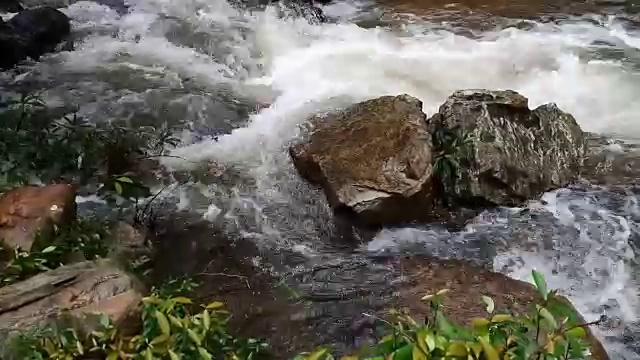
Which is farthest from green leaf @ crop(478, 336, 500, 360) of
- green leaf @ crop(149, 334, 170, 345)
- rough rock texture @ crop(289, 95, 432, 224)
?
rough rock texture @ crop(289, 95, 432, 224)

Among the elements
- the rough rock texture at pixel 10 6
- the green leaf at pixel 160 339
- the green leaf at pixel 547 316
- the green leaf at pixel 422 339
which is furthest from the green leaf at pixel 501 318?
the rough rock texture at pixel 10 6

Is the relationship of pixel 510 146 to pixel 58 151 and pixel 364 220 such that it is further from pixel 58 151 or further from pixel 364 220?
pixel 58 151

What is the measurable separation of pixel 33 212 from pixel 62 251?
1.17ft

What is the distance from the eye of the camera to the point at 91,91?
246 inches

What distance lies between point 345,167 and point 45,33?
424 centimetres

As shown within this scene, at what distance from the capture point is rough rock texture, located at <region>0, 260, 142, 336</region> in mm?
2725

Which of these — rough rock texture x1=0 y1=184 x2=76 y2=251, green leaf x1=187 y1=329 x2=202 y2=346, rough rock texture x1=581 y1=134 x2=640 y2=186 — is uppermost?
green leaf x1=187 y1=329 x2=202 y2=346

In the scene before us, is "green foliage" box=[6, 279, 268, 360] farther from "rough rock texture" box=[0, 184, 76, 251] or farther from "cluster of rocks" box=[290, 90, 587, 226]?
"cluster of rocks" box=[290, 90, 587, 226]

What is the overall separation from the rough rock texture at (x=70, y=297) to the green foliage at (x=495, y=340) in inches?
51.2

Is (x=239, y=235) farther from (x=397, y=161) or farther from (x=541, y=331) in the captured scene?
(x=541, y=331)

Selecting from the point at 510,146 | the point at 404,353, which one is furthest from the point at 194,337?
the point at 510,146

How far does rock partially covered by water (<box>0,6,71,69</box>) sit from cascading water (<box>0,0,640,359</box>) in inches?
8.9

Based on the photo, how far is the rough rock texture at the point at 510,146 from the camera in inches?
187

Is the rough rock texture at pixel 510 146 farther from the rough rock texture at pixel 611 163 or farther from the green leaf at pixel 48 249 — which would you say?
the green leaf at pixel 48 249
